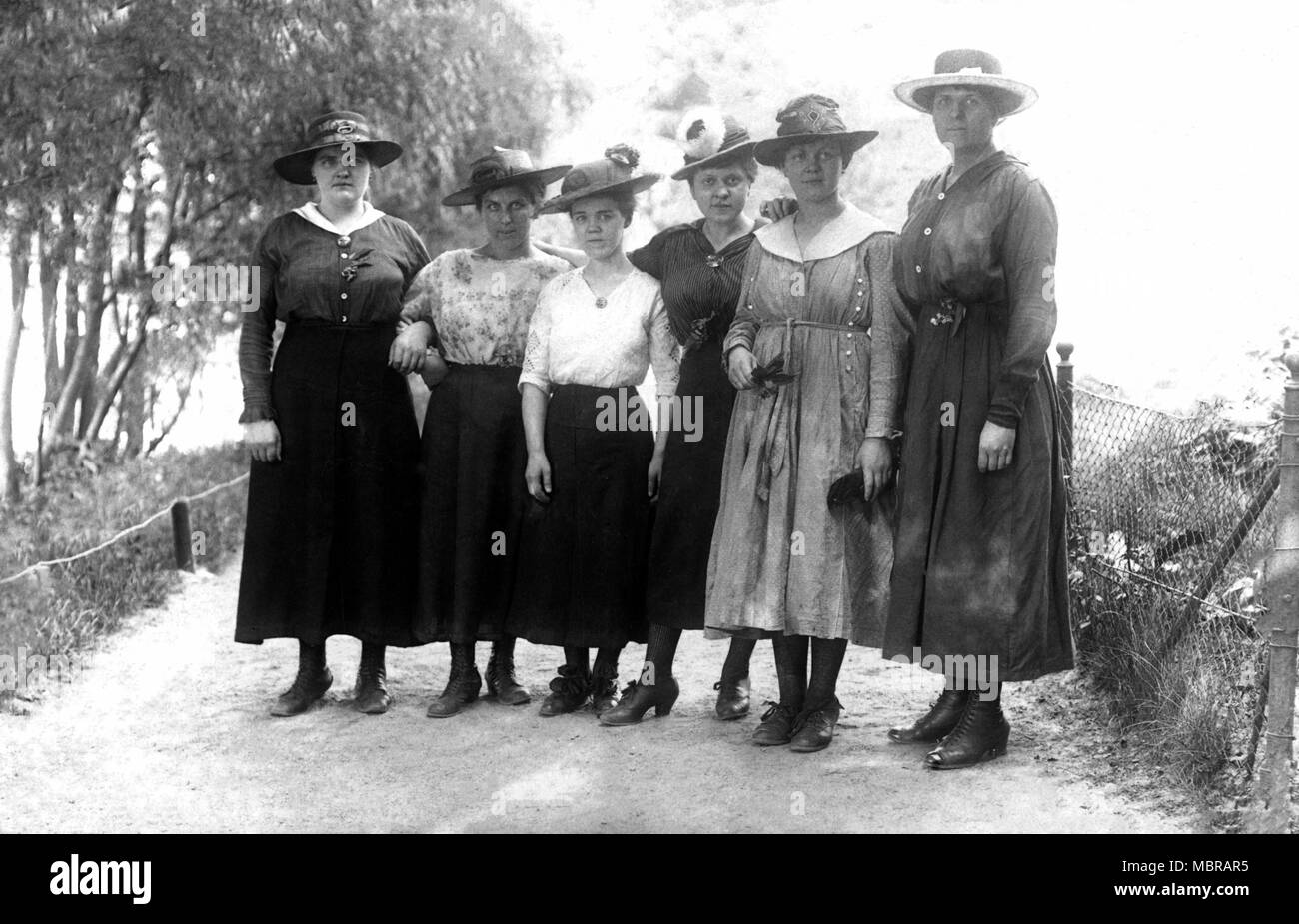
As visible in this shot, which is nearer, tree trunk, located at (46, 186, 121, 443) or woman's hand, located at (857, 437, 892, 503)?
woman's hand, located at (857, 437, 892, 503)

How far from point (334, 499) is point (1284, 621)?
364cm

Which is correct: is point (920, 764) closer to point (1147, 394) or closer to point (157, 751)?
point (157, 751)

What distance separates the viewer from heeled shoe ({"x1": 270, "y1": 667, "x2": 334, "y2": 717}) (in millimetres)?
5949

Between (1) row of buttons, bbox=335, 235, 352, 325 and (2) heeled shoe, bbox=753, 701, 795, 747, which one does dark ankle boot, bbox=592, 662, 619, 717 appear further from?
(1) row of buttons, bbox=335, 235, 352, 325

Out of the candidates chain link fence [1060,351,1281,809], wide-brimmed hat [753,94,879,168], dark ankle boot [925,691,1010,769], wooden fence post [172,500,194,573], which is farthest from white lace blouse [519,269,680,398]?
wooden fence post [172,500,194,573]

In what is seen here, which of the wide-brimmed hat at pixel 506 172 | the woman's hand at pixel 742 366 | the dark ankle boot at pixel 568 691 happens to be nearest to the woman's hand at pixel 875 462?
the woman's hand at pixel 742 366

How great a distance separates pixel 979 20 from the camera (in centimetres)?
2136

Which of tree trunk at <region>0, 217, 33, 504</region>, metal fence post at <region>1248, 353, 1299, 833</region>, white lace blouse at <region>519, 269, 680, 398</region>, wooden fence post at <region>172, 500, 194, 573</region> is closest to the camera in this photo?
metal fence post at <region>1248, 353, 1299, 833</region>

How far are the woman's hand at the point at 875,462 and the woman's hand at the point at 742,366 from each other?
0.49 meters

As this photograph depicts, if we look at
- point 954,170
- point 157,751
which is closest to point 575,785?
point 157,751

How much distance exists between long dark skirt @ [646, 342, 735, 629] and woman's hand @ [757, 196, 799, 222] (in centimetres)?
54

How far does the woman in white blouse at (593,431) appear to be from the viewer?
559cm

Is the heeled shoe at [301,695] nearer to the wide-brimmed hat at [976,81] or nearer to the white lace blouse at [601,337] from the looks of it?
the white lace blouse at [601,337]

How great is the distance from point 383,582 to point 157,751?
3.62 feet
